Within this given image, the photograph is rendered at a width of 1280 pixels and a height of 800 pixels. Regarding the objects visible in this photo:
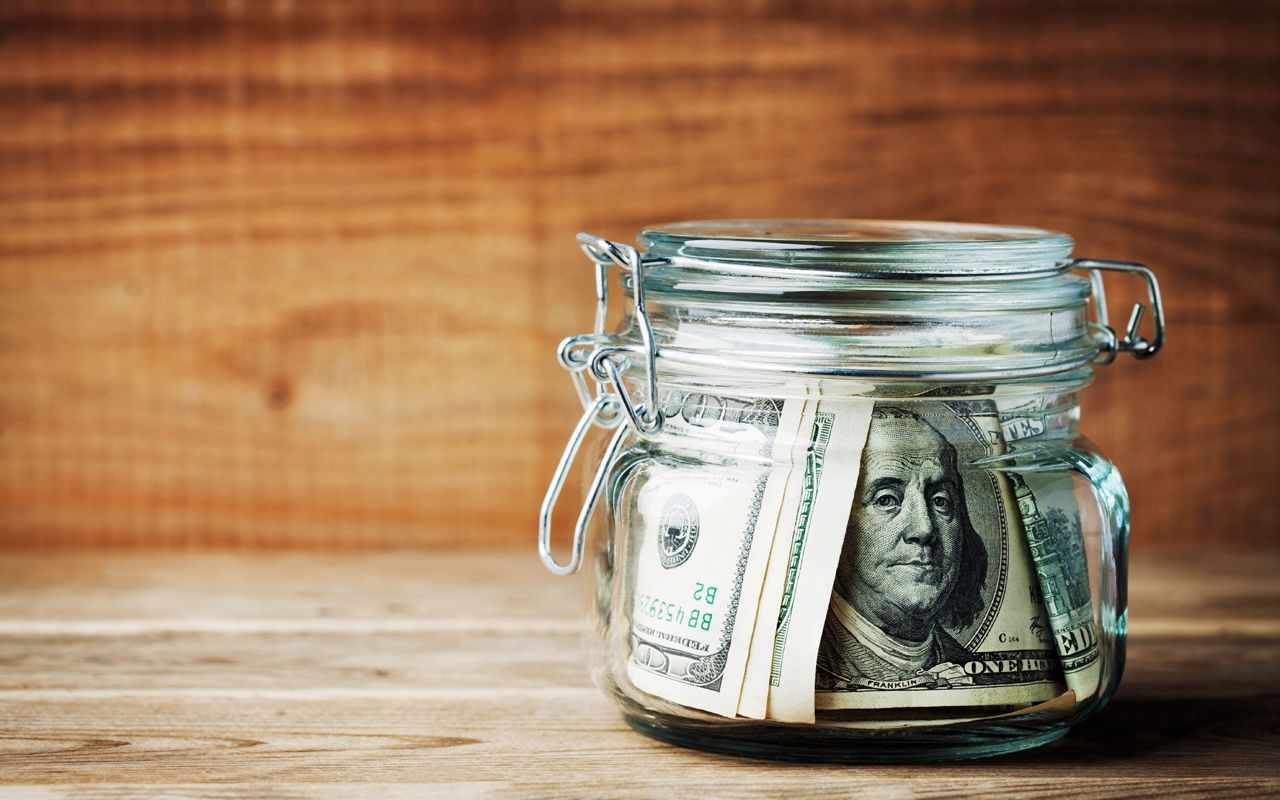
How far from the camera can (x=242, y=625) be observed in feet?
2.77

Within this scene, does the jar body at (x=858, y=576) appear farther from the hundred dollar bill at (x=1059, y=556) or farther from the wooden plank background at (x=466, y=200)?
the wooden plank background at (x=466, y=200)

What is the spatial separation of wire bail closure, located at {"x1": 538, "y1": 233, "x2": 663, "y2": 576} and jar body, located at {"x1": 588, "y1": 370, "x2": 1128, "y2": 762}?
1.0 inches

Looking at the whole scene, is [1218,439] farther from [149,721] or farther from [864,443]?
[149,721]

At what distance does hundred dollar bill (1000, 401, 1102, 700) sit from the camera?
1.93 ft

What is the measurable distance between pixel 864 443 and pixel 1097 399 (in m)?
0.57

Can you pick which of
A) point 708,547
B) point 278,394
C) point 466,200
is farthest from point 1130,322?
point 278,394

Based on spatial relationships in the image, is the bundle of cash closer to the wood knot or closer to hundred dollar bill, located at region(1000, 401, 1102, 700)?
hundred dollar bill, located at region(1000, 401, 1102, 700)

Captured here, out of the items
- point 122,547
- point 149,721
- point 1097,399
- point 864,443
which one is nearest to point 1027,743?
point 864,443

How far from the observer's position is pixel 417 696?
70cm

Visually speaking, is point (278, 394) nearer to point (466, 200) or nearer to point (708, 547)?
point (466, 200)

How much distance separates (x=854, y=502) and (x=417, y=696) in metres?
0.27

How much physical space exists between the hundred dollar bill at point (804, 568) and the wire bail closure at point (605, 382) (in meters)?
0.08

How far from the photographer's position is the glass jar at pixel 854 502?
22.1 inches

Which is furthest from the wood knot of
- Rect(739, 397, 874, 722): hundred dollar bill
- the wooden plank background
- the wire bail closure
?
Rect(739, 397, 874, 722): hundred dollar bill
